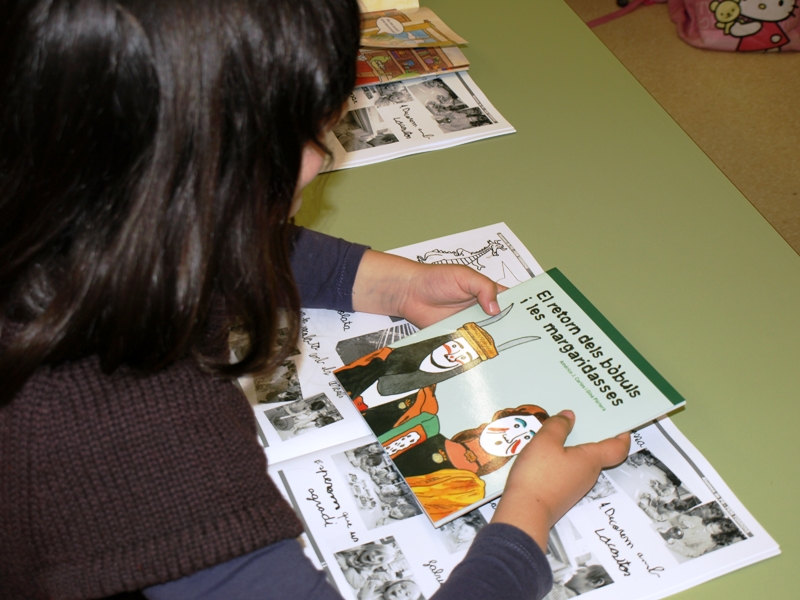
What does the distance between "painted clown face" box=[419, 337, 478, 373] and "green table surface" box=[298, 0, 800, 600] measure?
156 mm

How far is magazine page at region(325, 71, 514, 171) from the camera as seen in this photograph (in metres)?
0.90

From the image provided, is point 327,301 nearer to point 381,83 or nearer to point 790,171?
point 381,83

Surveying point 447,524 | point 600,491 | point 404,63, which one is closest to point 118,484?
point 447,524

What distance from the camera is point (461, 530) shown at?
2.00 feet

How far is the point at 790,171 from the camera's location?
69.0 inches

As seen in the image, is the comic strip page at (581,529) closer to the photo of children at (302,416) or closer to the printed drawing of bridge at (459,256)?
the photo of children at (302,416)

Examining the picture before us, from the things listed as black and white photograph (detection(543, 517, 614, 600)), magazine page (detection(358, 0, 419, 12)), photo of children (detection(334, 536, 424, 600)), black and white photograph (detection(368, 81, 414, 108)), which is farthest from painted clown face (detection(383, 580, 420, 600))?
magazine page (detection(358, 0, 419, 12))

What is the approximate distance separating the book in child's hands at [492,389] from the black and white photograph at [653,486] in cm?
4

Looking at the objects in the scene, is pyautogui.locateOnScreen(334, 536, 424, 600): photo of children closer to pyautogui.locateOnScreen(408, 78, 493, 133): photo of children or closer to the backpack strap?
pyautogui.locateOnScreen(408, 78, 493, 133): photo of children

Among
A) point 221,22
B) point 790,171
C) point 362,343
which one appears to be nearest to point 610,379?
point 362,343

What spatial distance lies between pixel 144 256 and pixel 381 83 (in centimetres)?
60

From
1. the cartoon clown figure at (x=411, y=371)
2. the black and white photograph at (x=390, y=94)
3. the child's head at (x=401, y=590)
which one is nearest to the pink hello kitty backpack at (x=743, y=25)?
the black and white photograph at (x=390, y=94)

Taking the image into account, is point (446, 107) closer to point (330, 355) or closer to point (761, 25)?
point (330, 355)

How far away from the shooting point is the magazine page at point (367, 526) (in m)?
0.57
